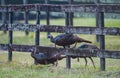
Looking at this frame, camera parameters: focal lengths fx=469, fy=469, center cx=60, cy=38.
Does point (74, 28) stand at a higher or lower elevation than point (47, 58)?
higher

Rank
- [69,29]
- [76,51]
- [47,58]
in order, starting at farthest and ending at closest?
[47,58], [69,29], [76,51]

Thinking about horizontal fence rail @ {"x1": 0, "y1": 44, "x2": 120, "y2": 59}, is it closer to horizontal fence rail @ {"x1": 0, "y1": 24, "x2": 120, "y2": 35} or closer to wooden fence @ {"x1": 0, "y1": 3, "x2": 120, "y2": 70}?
wooden fence @ {"x1": 0, "y1": 3, "x2": 120, "y2": 70}

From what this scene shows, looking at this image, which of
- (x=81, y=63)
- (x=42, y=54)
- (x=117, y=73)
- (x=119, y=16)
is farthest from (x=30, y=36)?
(x=117, y=73)

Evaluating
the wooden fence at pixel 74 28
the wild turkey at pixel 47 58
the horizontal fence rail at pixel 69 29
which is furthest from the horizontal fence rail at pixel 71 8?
the wild turkey at pixel 47 58

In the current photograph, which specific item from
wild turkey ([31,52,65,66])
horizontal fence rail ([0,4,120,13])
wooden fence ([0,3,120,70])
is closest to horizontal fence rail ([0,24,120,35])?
Answer: wooden fence ([0,3,120,70])

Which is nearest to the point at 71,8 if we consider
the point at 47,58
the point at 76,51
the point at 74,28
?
the point at 74,28

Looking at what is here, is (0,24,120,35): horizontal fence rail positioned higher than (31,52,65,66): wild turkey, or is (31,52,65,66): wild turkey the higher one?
(0,24,120,35): horizontal fence rail

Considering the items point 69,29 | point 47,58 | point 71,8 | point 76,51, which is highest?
point 71,8

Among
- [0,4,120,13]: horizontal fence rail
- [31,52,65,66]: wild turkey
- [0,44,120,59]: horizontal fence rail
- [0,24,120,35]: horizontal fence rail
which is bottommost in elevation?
[31,52,65,66]: wild turkey

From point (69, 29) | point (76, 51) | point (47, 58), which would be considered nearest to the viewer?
point (76, 51)

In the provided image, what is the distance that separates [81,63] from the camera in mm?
12594

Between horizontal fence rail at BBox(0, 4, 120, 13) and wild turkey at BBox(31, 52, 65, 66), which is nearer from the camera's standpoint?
horizontal fence rail at BBox(0, 4, 120, 13)

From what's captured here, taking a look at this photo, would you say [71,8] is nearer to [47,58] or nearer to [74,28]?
[74,28]

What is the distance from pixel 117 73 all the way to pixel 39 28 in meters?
2.41
